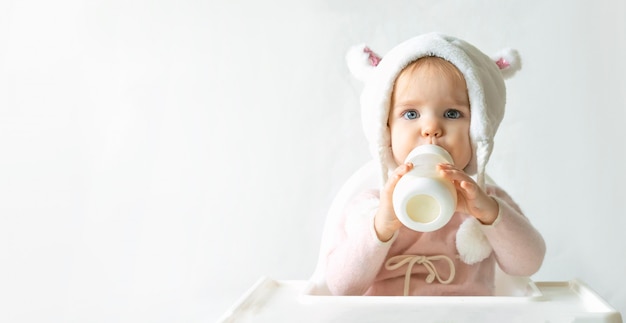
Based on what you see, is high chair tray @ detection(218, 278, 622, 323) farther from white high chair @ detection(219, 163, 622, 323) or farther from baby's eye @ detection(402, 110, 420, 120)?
baby's eye @ detection(402, 110, 420, 120)

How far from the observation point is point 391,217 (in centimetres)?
109

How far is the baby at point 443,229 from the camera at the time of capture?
115cm

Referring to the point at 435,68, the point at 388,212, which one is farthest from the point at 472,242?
the point at 435,68

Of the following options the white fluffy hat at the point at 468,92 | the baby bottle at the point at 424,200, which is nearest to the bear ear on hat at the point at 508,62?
the white fluffy hat at the point at 468,92

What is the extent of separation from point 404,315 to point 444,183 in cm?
18

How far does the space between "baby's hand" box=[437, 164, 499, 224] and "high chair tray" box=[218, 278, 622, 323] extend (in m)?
0.13

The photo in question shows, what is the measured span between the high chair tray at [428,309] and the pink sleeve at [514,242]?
0.19 feet

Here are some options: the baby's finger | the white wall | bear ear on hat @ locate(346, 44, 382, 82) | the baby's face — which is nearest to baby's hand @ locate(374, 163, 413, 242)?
the baby's finger

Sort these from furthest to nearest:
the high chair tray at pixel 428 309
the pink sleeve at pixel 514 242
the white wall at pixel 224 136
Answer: the white wall at pixel 224 136 < the pink sleeve at pixel 514 242 < the high chair tray at pixel 428 309

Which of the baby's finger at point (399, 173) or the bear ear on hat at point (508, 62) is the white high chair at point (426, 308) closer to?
the baby's finger at point (399, 173)

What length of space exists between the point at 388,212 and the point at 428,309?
0.17 meters

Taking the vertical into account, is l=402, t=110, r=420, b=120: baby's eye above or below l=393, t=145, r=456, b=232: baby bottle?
above

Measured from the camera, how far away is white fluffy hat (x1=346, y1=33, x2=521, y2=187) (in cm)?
117

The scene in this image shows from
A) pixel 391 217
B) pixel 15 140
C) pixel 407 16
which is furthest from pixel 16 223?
pixel 391 217
